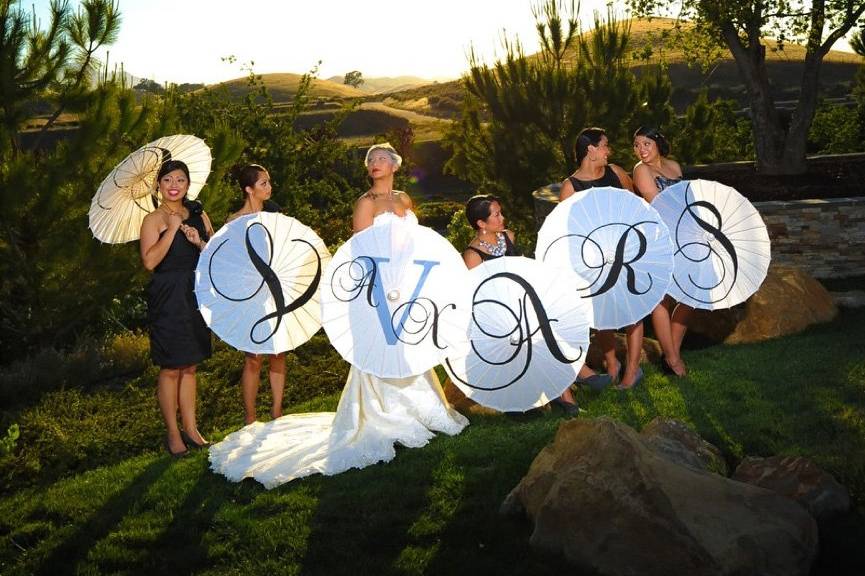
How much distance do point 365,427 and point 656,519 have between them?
9.24 feet

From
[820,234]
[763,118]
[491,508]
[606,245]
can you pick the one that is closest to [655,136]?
[606,245]

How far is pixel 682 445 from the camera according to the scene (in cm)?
606

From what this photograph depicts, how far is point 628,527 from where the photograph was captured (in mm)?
4906

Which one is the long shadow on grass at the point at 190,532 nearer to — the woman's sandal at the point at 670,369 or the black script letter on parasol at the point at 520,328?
the black script letter on parasol at the point at 520,328

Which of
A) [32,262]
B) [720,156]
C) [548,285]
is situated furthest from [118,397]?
[720,156]

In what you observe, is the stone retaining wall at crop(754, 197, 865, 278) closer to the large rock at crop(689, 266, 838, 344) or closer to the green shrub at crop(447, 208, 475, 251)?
the large rock at crop(689, 266, 838, 344)

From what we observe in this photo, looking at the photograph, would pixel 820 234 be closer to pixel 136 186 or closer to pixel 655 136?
pixel 655 136

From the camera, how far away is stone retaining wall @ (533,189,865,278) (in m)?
12.5

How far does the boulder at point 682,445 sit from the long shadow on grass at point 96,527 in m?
3.31

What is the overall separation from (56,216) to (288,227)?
4437 mm

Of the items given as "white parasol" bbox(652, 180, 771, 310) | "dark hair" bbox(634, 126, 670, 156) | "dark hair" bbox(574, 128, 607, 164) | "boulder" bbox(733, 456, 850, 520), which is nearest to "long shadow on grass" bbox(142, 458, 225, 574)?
"boulder" bbox(733, 456, 850, 520)

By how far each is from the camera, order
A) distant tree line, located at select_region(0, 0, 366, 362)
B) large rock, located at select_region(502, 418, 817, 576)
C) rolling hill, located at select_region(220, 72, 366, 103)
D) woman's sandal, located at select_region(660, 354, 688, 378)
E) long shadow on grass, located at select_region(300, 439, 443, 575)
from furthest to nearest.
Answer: rolling hill, located at select_region(220, 72, 366, 103)
distant tree line, located at select_region(0, 0, 366, 362)
woman's sandal, located at select_region(660, 354, 688, 378)
long shadow on grass, located at select_region(300, 439, 443, 575)
large rock, located at select_region(502, 418, 817, 576)

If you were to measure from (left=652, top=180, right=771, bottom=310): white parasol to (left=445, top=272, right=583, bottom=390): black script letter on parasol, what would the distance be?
1442mm

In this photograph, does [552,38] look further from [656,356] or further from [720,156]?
[656,356]
